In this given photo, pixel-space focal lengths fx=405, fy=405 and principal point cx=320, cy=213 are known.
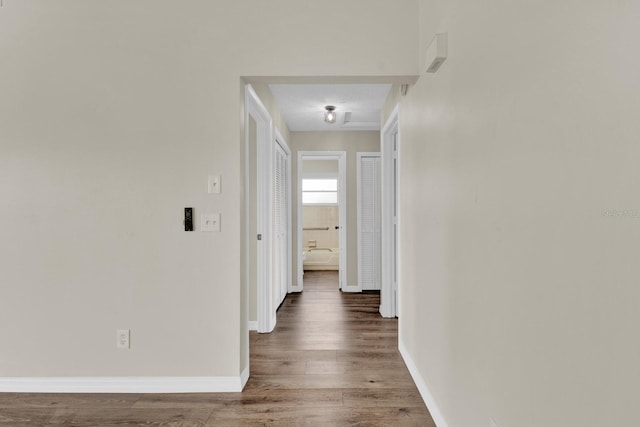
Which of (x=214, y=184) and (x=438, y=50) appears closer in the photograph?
(x=438, y=50)

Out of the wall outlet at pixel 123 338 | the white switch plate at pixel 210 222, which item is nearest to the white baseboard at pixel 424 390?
the white switch plate at pixel 210 222

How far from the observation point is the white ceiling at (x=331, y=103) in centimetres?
394

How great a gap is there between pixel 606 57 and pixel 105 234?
8.49 ft

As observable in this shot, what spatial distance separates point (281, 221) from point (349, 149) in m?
1.56

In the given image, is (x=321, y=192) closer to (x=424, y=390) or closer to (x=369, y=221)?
(x=369, y=221)

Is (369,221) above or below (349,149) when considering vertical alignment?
below

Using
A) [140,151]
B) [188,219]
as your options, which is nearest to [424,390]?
[188,219]

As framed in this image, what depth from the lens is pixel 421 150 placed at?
251cm

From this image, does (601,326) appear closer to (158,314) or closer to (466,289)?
(466,289)

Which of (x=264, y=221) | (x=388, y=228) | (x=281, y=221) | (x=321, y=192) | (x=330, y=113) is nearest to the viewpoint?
(x=264, y=221)

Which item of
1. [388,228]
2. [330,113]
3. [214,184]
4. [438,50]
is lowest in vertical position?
[388,228]

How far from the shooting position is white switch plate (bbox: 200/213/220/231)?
250 centimetres

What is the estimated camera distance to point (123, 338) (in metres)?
2.51

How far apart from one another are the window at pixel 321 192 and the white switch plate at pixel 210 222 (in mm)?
6437
